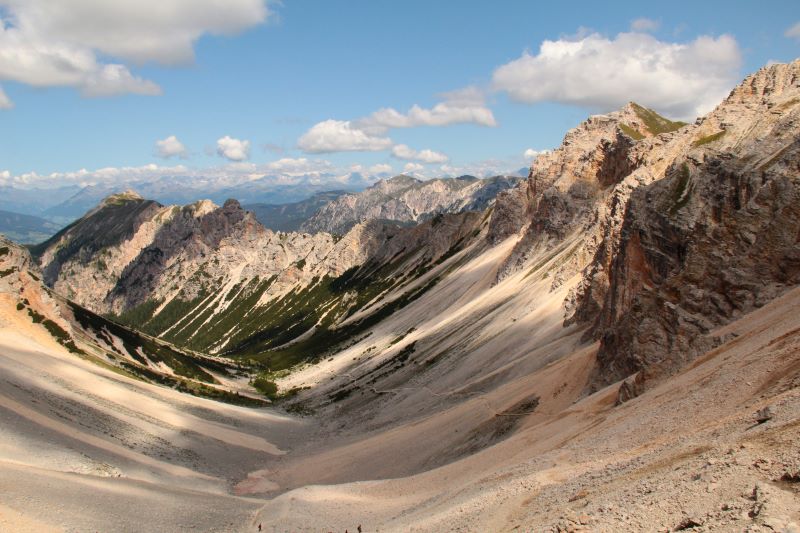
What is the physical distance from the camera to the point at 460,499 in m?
29.5

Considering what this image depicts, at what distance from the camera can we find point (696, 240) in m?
49.6

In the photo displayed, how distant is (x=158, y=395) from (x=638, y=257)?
60260 mm

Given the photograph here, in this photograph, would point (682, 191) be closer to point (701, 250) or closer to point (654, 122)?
point (701, 250)

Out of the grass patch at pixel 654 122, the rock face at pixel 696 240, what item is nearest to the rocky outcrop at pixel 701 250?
the rock face at pixel 696 240

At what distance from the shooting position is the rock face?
4097 cm

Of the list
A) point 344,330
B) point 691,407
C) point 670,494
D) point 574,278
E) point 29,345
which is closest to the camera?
point 670,494

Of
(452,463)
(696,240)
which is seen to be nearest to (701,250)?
(696,240)

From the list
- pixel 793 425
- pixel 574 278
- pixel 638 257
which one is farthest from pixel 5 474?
pixel 574 278

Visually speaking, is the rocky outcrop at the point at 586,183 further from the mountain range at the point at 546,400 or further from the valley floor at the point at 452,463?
the valley floor at the point at 452,463

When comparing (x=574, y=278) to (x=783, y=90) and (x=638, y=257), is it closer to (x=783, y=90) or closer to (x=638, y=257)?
(x=638, y=257)

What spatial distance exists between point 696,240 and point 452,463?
1112 inches

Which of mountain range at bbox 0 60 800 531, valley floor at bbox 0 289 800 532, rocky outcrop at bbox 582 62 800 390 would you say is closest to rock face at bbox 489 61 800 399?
rocky outcrop at bbox 582 62 800 390

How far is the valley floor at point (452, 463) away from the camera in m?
18.2

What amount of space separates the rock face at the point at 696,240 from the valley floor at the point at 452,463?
4502 mm
